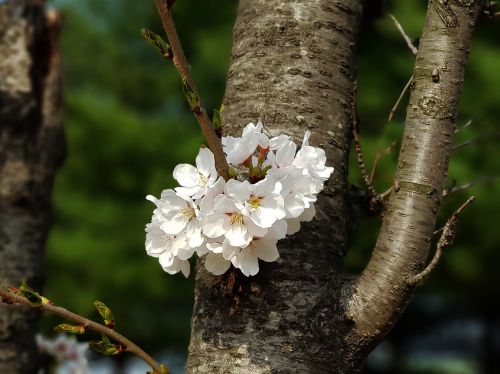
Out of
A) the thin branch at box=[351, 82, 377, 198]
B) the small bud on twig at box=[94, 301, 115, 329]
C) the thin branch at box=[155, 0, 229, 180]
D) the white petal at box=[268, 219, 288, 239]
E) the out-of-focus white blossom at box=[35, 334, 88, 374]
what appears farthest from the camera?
the out-of-focus white blossom at box=[35, 334, 88, 374]

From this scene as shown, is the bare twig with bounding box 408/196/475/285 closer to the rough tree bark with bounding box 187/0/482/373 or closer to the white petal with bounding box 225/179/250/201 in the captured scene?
the rough tree bark with bounding box 187/0/482/373

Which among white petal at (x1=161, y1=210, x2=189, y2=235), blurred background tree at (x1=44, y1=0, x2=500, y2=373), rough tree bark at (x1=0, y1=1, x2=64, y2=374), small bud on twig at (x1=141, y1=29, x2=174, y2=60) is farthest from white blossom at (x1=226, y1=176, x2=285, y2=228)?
blurred background tree at (x1=44, y1=0, x2=500, y2=373)

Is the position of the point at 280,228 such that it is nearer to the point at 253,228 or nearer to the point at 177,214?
the point at 253,228

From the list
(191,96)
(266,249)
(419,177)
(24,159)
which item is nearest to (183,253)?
(266,249)

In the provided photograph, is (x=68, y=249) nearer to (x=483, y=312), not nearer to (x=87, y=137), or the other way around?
(x=87, y=137)

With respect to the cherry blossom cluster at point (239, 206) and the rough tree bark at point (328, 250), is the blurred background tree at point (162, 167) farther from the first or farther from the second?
the cherry blossom cluster at point (239, 206)

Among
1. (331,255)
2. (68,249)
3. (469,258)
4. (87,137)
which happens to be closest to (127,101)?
(87,137)
